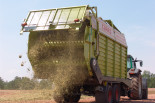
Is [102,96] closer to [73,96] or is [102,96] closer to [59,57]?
[73,96]

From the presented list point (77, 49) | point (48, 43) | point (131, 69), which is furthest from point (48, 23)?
point (131, 69)

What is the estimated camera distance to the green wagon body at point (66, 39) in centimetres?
806

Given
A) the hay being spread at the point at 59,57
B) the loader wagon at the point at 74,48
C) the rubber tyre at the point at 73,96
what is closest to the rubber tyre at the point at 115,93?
the loader wagon at the point at 74,48

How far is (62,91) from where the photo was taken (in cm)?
899

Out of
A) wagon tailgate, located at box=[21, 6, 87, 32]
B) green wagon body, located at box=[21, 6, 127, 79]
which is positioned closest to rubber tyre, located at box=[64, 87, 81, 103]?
green wagon body, located at box=[21, 6, 127, 79]

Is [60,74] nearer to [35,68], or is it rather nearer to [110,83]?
[35,68]

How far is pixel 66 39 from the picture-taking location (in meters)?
8.27

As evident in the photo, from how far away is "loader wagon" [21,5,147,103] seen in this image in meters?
Answer: 8.09

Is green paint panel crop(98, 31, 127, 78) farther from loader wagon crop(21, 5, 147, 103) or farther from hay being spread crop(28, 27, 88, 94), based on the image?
hay being spread crop(28, 27, 88, 94)

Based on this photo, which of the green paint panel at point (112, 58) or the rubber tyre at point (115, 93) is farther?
the rubber tyre at point (115, 93)

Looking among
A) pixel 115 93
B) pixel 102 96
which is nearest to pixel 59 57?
pixel 102 96

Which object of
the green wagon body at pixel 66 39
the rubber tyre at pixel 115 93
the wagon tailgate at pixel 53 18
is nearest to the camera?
the green wagon body at pixel 66 39

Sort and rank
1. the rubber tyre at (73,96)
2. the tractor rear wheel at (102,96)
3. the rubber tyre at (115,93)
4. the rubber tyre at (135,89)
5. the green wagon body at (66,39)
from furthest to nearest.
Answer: the rubber tyre at (135,89) → the rubber tyre at (115,93) → the rubber tyre at (73,96) → the tractor rear wheel at (102,96) → the green wagon body at (66,39)

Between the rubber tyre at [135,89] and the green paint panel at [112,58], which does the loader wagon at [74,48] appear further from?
the rubber tyre at [135,89]
